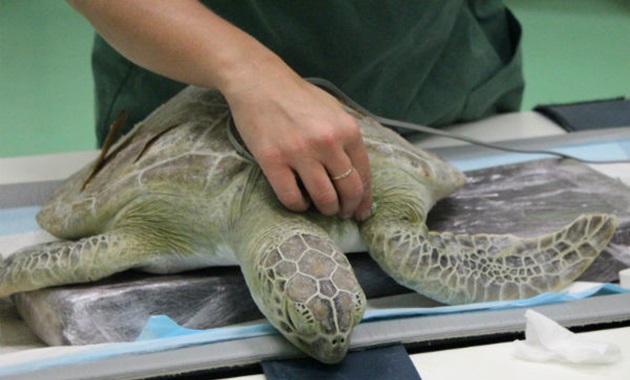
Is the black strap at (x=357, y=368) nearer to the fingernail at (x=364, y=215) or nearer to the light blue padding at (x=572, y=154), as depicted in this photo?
the fingernail at (x=364, y=215)

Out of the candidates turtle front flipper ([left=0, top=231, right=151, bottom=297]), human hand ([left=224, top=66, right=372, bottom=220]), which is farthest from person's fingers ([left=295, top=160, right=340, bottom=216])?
turtle front flipper ([left=0, top=231, right=151, bottom=297])

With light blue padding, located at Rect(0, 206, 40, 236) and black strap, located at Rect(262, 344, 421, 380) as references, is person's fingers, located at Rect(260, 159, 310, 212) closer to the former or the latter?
black strap, located at Rect(262, 344, 421, 380)

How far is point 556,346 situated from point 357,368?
20 cm

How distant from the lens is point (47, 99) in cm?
341

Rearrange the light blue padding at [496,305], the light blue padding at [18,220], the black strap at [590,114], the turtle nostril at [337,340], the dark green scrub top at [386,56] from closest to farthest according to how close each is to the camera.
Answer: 1. the turtle nostril at [337,340]
2. the light blue padding at [496,305]
3. the light blue padding at [18,220]
4. the dark green scrub top at [386,56]
5. the black strap at [590,114]

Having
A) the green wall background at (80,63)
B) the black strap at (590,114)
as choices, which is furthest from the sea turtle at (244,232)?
the green wall background at (80,63)

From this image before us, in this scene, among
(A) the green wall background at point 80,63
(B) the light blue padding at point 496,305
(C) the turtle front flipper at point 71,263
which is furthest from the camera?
(A) the green wall background at point 80,63

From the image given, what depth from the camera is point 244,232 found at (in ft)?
3.68

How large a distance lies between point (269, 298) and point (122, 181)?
0.34 meters

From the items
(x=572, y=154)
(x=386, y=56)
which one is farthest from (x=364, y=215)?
(x=572, y=154)

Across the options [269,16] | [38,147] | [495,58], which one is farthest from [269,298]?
[38,147]

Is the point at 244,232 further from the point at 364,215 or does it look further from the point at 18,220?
the point at 18,220

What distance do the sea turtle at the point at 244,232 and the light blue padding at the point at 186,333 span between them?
0.13ft

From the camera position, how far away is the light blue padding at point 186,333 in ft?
3.09
